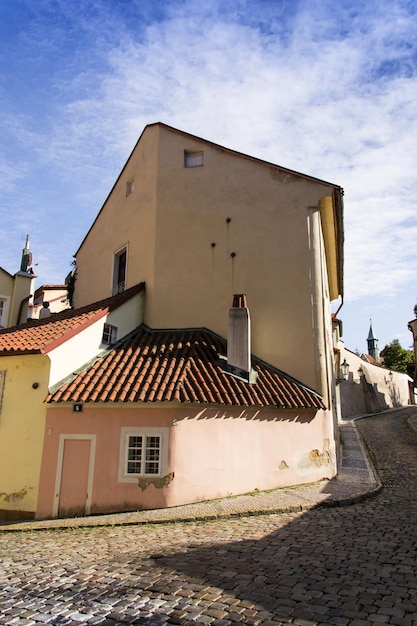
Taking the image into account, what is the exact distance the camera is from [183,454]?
1155 centimetres

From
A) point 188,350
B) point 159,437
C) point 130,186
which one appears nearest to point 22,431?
point 159,437

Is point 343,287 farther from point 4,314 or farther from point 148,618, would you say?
point 148,618

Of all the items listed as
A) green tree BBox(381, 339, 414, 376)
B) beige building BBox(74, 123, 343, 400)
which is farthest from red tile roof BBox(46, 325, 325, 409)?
green tree BBox(381, 339, 414, 376)

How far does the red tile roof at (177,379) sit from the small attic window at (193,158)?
6629mm

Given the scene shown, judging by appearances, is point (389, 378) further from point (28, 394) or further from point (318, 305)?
point (28, 394)

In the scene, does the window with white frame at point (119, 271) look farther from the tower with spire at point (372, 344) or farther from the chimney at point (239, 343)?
the tower with spire at point (372, 344)

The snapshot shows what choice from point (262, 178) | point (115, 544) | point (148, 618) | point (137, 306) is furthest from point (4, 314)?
point (148, 618)

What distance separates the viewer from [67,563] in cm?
743

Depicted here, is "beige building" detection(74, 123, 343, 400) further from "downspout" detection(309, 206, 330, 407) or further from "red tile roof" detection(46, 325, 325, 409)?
"red tile roof" detection(46, 325, 325, 409)

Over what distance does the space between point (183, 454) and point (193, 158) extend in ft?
36.8

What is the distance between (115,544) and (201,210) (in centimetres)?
1156

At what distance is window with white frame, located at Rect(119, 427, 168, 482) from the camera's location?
11.5 meters

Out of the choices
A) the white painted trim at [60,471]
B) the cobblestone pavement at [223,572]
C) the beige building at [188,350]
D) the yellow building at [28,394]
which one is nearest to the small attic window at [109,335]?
the beige building at [188,350]

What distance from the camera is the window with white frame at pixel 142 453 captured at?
11.5 m
